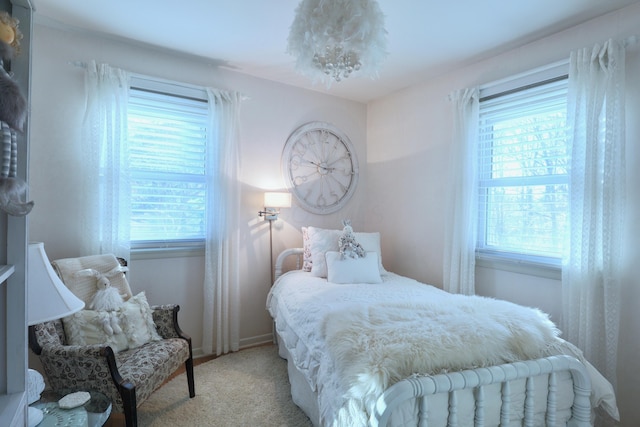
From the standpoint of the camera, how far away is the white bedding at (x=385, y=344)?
50.4 inches

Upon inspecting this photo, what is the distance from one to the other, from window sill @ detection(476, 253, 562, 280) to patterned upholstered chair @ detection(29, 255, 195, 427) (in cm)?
233

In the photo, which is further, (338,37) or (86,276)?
(86,276)

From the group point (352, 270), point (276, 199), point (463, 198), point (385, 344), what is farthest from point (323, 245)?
point (385, 344)

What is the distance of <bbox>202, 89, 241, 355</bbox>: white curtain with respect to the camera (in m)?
2.84

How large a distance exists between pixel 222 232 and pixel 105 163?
1010 millimetres

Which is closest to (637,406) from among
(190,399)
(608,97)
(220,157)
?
(608,97)

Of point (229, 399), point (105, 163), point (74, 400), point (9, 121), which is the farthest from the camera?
point (105, 163)

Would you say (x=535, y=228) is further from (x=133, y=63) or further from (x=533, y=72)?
(x=133, y=63)

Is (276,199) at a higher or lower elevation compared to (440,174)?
lower

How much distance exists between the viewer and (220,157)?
2877 millimetres

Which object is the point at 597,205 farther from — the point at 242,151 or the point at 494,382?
the point at 242,151

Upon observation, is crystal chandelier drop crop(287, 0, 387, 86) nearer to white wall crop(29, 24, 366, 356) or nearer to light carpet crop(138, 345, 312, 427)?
white wall crop(29, 24, 366, 356)

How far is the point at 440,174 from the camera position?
3.04 metres

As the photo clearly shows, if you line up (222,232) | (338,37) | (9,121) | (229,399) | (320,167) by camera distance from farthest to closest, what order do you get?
(320,167) < (222,232) < (229,399) < (338,37) < (9,121)
